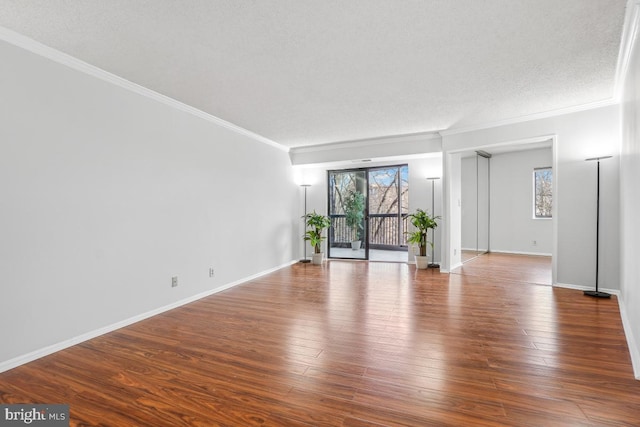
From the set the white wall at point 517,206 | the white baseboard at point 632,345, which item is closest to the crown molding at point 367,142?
the white baseboard at point 632,345

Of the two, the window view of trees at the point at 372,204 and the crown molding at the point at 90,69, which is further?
the window view of trees at the point at 372,204

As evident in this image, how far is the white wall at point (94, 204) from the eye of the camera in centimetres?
237

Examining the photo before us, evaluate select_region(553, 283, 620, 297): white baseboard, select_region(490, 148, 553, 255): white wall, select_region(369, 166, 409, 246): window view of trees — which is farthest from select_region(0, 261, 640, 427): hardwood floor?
select_region(490, 148, 553, 255): white wall

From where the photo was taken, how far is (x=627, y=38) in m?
2.51

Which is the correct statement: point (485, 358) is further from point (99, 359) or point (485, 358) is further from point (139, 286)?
point (139, 286)

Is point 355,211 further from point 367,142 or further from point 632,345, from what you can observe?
point 632,345

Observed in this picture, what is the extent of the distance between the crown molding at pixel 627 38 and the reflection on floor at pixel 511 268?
118 inches

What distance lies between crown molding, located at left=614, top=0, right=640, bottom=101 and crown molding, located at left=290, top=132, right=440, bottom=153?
257 cm

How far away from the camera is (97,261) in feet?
9.58

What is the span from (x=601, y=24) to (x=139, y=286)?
4.88 meters

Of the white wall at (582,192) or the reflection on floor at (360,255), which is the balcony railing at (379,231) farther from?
the white wall at (582,192)

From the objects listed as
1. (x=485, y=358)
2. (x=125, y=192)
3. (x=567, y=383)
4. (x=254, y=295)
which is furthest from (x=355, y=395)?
(x=125, y=192)

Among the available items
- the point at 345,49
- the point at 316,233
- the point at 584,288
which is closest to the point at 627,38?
the point at 345,49

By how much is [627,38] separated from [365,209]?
5128 millimetres
